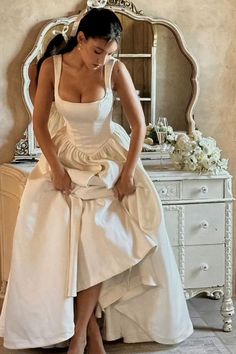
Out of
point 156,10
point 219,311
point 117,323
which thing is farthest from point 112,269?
point 156,10

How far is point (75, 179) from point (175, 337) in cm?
83

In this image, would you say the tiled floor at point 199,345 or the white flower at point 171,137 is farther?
the white flower at point 171,137

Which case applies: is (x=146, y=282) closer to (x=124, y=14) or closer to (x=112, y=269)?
(x=112, y=269)

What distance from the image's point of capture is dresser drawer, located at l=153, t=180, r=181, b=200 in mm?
2639

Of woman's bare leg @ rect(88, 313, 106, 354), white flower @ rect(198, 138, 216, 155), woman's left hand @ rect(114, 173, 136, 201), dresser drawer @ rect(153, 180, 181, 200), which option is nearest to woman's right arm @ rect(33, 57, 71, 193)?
woman's left hand @ rect(114, 173, 136, 201)

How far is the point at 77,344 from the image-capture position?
7.66 ft

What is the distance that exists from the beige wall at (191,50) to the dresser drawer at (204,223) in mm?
593

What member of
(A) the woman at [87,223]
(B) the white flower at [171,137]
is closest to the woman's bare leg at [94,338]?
(A) the woman at [87,223]

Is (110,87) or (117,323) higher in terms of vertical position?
(110,87)

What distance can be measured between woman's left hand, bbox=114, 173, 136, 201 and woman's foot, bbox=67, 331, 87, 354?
23.6 inches

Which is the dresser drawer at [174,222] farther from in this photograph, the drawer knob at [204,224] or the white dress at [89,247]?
the white dress at [89,247]

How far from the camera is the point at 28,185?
2.38 metres

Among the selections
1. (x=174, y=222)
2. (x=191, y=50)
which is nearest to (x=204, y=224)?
(x=174, y=222)

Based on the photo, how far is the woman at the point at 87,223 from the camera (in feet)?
7.50
